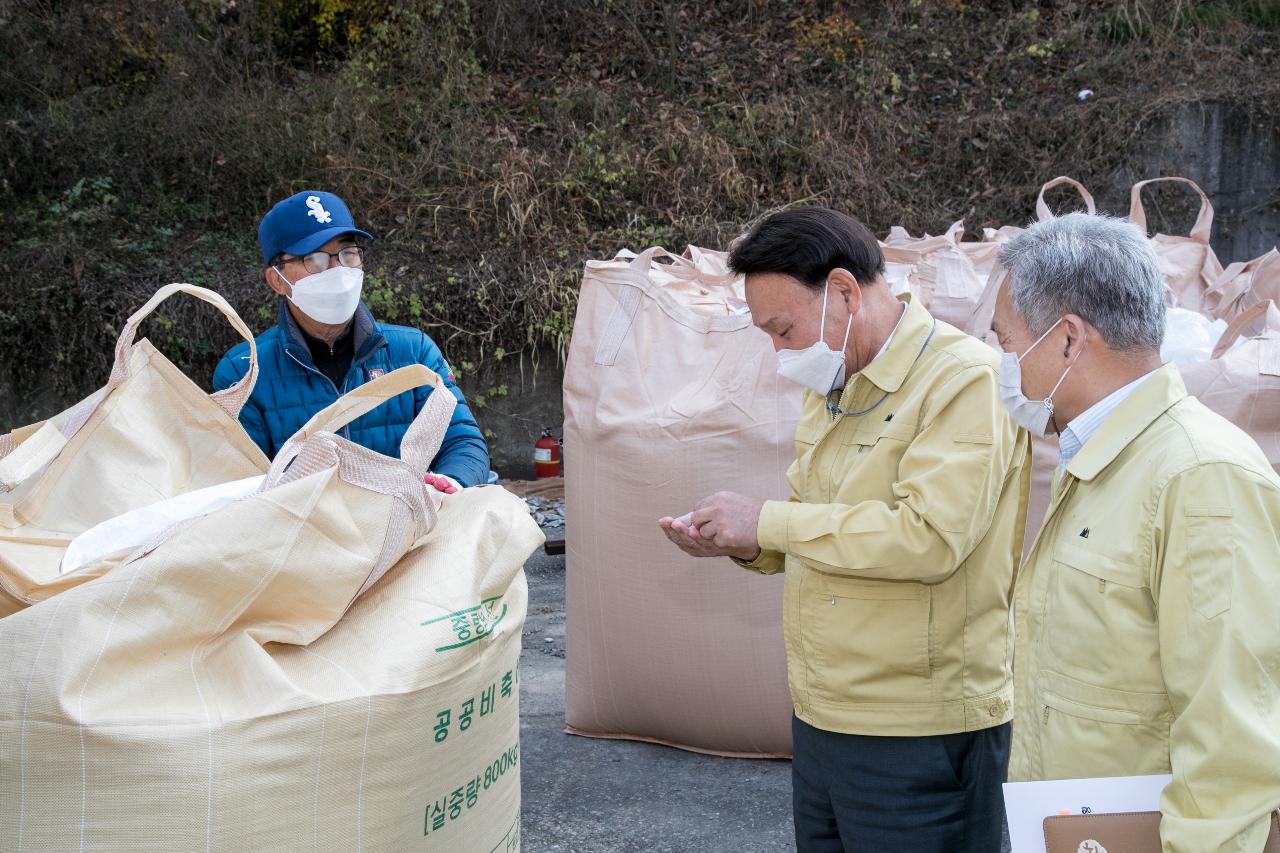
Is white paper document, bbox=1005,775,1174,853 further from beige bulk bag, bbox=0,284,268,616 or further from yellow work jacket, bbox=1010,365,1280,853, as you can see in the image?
beige bulk bag, bbox=0,284,268,616

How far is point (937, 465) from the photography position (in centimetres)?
156

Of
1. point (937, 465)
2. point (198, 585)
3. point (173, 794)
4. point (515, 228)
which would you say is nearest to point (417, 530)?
point (198, 585)

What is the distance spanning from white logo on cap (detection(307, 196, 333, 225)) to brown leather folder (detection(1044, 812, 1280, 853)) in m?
1.80

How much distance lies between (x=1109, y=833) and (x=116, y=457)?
4.71ft

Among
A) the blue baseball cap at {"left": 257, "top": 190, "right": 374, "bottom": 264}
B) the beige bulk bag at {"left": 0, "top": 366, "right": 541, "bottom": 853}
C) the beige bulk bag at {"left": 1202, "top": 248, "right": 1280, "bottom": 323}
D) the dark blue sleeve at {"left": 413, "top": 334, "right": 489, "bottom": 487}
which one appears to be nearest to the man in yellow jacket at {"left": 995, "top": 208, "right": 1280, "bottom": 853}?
the beige bulk bag at {"left": 0, "top": 366, "right": 541, "bottom": 853}

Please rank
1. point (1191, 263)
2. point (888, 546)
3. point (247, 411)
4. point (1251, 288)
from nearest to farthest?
point (888, 546) < point (247, 411) < point (1251, 288) < point (1191, 263)

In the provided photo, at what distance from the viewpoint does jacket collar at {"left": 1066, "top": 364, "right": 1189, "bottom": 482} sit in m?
1.27

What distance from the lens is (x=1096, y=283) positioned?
131cm

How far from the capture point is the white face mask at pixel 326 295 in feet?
7.50

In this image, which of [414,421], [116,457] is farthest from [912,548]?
[116,457]

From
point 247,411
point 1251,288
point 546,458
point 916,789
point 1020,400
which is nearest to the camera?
point 1020,400

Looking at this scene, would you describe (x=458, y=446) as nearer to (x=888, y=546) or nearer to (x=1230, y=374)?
(x=888, y=546)

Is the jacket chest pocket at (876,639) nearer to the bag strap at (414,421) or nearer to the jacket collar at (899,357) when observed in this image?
the jacket collar at (899,357)

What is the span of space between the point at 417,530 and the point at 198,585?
0.31 m
